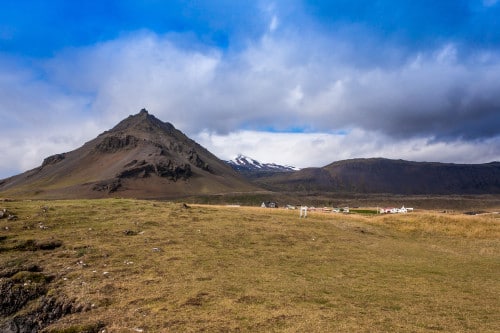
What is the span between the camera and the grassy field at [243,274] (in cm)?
1294

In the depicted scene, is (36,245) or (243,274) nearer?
(243,274)

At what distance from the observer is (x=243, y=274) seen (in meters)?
19.0

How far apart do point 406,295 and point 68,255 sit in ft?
59.7

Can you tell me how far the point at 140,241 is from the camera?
25172 mm

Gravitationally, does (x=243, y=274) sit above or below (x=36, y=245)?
below

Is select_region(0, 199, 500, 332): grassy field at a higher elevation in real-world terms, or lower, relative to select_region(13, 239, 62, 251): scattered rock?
lower

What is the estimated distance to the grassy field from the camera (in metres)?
12.9

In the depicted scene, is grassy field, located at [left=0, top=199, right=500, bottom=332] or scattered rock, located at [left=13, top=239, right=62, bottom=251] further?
scattered rock, located at [left=13, top=239, right=62, bottom=251]

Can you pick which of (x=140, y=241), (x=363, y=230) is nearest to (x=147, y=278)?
(x=140, y=241)

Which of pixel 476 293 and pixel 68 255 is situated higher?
pixel 68 255

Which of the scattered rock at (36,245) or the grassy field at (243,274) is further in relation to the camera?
the scattered rock at (36,245)

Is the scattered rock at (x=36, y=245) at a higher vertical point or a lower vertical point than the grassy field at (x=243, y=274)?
higher

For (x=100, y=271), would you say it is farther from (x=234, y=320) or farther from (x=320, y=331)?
(x=320, y=331)

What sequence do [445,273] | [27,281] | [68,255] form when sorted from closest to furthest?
[27,281], [68,255], [445,273]
